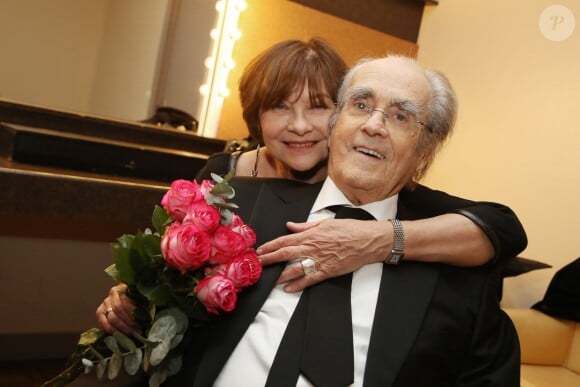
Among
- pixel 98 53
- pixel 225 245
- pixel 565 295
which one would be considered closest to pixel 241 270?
pixel 225 245

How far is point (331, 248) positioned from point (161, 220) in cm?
39

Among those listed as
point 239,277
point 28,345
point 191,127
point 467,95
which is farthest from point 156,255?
point 467,95

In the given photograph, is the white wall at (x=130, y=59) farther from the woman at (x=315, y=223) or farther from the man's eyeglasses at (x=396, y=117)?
the man's eyeglasses at (x=396, y=117)

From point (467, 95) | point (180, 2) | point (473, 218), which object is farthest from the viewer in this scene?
point (467, 95)

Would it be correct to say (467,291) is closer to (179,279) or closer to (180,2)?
(179,279)

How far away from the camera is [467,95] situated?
4039 mm

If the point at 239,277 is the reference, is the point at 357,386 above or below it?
below

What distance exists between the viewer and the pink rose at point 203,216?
1.24 meters

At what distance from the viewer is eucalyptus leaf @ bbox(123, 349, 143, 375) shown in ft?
4.10

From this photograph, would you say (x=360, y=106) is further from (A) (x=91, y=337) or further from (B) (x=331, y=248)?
(A) (x=91, y=337)

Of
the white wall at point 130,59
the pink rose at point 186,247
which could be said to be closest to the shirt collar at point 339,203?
the pink rose at point 186,247

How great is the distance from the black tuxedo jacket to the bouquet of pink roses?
0.10 metres

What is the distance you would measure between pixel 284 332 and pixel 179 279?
276 mm

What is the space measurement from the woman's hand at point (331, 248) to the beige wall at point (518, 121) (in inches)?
90.1
